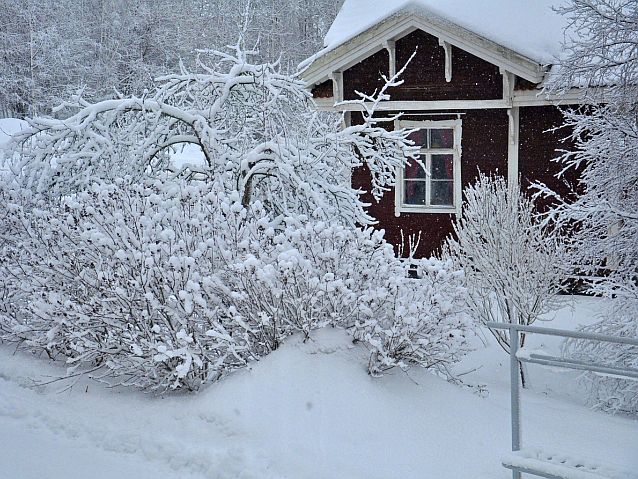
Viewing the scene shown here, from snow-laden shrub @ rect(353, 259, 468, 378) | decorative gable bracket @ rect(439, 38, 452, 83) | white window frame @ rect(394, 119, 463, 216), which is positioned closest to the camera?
snow-laden shrub @ rect(353, 259, 468, 378)

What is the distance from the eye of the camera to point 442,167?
483 inches

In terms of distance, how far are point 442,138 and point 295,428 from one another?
8081 millimetres

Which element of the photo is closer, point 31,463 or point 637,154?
point 31,463

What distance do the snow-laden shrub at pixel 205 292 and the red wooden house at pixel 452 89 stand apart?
5.34 meters

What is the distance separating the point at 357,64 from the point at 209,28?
2757cm

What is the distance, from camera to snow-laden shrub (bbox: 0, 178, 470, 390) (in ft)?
18.7

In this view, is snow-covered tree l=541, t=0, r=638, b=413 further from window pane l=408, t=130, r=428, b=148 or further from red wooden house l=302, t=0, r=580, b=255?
window pane l=408, t=130, r=428, b=148

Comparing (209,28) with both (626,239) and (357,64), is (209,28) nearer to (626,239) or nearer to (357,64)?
(357,64)

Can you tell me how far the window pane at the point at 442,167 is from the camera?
1221 centimetres

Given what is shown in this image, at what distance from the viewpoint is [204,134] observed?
8258 millimetres

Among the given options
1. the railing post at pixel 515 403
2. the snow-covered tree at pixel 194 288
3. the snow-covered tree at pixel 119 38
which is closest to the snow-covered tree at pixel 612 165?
the snow-covered tree at pixel 194 288

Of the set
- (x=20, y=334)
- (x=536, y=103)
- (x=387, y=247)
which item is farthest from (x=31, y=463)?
(x=536, y=103)

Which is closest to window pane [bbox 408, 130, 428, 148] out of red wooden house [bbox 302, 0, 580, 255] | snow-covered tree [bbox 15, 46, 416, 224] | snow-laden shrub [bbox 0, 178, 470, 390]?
red wooden house [bbox 302, 0, 580, 255]

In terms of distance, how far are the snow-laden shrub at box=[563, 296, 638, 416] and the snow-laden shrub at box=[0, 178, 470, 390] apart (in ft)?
7.00
